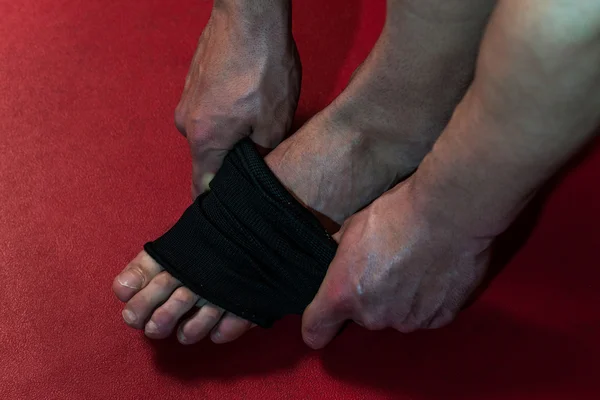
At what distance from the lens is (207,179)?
0.87 metres

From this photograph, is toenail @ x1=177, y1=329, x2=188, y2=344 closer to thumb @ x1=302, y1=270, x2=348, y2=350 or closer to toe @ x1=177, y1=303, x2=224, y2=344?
toe @ x1=177, y1=303, x2=224, y2=344

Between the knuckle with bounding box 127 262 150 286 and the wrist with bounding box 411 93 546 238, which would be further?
the knuckle with bounding box 127 262 150 286

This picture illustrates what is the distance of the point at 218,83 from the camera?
83 cm

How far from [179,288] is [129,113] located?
1.13 feet

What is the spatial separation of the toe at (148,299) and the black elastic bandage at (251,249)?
0.02 metres

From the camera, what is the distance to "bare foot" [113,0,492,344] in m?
0.74

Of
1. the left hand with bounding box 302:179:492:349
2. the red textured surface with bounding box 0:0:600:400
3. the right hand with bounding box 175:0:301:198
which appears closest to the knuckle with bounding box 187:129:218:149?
the right hand with bounding box 175:0:301:198

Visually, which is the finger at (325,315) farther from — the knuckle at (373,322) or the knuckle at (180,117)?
the knuckle at (180,117)

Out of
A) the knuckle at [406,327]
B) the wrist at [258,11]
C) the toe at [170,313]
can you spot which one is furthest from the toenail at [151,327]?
the wrist at [258,11]

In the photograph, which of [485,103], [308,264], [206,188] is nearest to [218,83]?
[206,188]

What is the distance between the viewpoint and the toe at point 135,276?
787mm

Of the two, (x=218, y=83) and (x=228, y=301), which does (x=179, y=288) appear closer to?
(x=228, y=301)

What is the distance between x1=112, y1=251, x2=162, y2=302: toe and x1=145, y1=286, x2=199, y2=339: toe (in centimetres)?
4

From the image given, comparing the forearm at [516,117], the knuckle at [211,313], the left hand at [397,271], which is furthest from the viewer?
the knuckle at [211,313]
